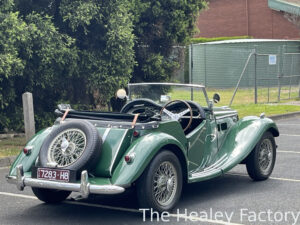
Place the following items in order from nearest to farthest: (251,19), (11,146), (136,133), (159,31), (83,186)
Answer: (83,186), (136,133), (11,146), (159,31), (251,19)

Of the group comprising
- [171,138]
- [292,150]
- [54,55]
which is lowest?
[292,150]

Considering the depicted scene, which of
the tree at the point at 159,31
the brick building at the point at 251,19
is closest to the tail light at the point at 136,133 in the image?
the tree at the point at 159,31

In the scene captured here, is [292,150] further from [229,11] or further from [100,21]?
[229,11]

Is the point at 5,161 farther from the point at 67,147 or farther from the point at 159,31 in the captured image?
the point at 159,31

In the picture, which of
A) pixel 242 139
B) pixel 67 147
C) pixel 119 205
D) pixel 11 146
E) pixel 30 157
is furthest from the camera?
pixel 11 146

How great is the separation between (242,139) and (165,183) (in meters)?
1.86

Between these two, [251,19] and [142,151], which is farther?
[251,19]

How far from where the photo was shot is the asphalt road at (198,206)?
6.13 meters

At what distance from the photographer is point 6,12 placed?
40.2 ft

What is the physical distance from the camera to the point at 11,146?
456 inches

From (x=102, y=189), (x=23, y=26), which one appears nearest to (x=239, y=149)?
(x=102, y=189)

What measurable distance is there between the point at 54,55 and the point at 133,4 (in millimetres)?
4642

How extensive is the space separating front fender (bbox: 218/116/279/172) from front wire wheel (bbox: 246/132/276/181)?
5.4 inches

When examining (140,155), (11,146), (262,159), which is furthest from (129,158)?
(11,146)
